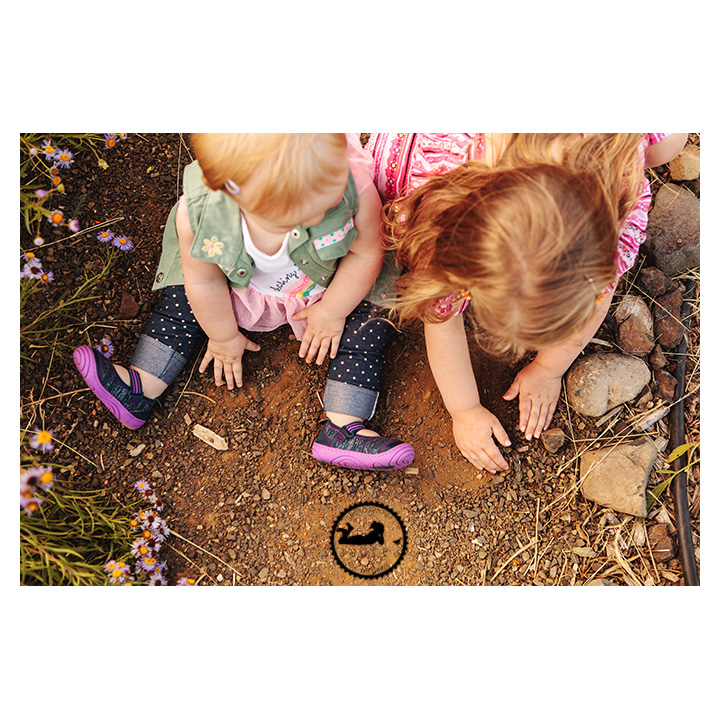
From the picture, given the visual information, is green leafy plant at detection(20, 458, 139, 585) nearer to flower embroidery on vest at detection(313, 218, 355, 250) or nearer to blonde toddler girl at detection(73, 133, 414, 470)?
blonde toddler girl at detection(73, 133, 414, 470)

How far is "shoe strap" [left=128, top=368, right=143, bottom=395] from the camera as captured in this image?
1478 millimetres

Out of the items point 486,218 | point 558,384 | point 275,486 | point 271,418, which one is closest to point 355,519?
point 275,486

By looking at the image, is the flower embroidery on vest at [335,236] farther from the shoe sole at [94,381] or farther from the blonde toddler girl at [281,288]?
the shoe sole at [94,381]

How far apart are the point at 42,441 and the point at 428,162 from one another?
1.04 m

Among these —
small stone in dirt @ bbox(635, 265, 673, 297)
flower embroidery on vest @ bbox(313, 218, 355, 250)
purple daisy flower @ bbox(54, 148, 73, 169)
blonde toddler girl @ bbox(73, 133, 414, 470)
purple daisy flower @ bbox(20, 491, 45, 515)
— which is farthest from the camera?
small stone in dirt @ bbox(635, 265, 673, 297)

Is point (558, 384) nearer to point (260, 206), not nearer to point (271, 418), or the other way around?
point (271, 418)

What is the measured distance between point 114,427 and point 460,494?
3.07ft

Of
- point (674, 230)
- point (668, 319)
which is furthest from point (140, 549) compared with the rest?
point (674, 230)

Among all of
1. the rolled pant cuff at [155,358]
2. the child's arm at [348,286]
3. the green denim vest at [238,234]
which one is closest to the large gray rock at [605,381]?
the child's arm at [348,286]

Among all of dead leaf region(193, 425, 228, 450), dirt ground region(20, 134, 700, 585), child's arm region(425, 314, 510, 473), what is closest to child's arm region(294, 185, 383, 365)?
dirt ground region(20, 134, 700, 585)

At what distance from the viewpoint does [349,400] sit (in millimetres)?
1516

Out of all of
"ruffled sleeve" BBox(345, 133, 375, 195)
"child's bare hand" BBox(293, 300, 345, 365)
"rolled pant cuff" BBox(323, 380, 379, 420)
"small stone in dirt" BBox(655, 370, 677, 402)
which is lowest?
"rolled pant cuff" BBox(323, 380, 379, 420)

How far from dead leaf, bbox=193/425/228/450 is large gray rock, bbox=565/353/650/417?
0.96m

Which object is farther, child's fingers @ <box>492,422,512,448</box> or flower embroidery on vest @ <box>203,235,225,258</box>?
child's fingers @ <box>492,422,512,448</box>
